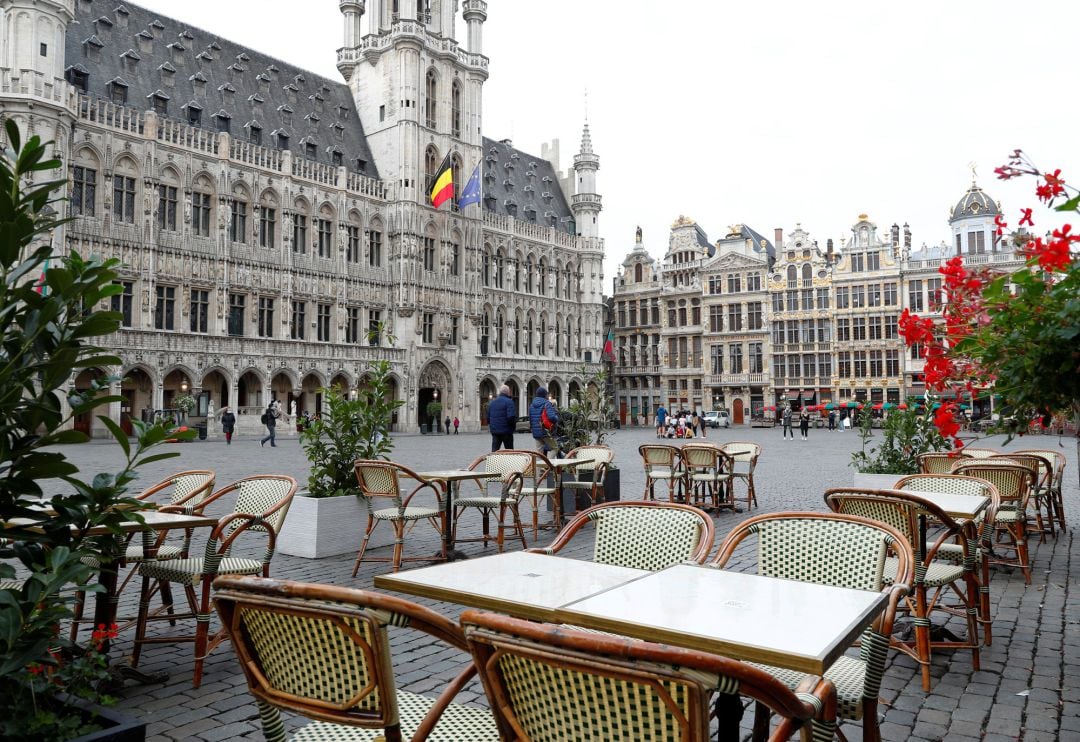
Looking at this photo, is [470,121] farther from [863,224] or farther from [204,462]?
[204,462]

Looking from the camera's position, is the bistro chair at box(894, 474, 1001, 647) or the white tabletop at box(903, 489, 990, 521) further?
the bistro chair at box(894, 474, 1001, 647)

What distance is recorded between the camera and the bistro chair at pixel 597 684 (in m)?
1.46

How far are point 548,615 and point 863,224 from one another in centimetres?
5001

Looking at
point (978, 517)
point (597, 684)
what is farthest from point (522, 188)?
point (597, 684)

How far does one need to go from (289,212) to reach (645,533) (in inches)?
1342

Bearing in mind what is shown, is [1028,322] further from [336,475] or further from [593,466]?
[593,466]

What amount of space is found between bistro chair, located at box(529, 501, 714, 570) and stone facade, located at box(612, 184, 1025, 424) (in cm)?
4281

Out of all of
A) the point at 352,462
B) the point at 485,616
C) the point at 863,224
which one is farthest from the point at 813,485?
the point at 863,224

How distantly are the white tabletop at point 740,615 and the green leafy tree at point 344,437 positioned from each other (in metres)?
4.89

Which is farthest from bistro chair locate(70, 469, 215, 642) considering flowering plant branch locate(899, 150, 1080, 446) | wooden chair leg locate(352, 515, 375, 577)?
flowering plant branch locate(899, 150, 1080, 446)

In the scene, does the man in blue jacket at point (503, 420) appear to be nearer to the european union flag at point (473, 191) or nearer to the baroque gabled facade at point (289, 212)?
the baroque gabled facade at point (289, 212)

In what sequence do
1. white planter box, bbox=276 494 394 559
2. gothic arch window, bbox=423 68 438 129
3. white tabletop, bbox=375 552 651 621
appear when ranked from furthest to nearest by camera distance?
gothic arch window, bbox=423 68 438 129 → white planter box, bbox=276 494 394 559 → white tabletop, bbox=375 552 651 621

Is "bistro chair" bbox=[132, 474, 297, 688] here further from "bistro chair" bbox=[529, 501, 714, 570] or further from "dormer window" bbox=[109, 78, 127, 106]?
"dormer window" bbox=[109, 78, 127, 106]

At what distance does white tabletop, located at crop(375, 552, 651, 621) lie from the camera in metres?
2.39
